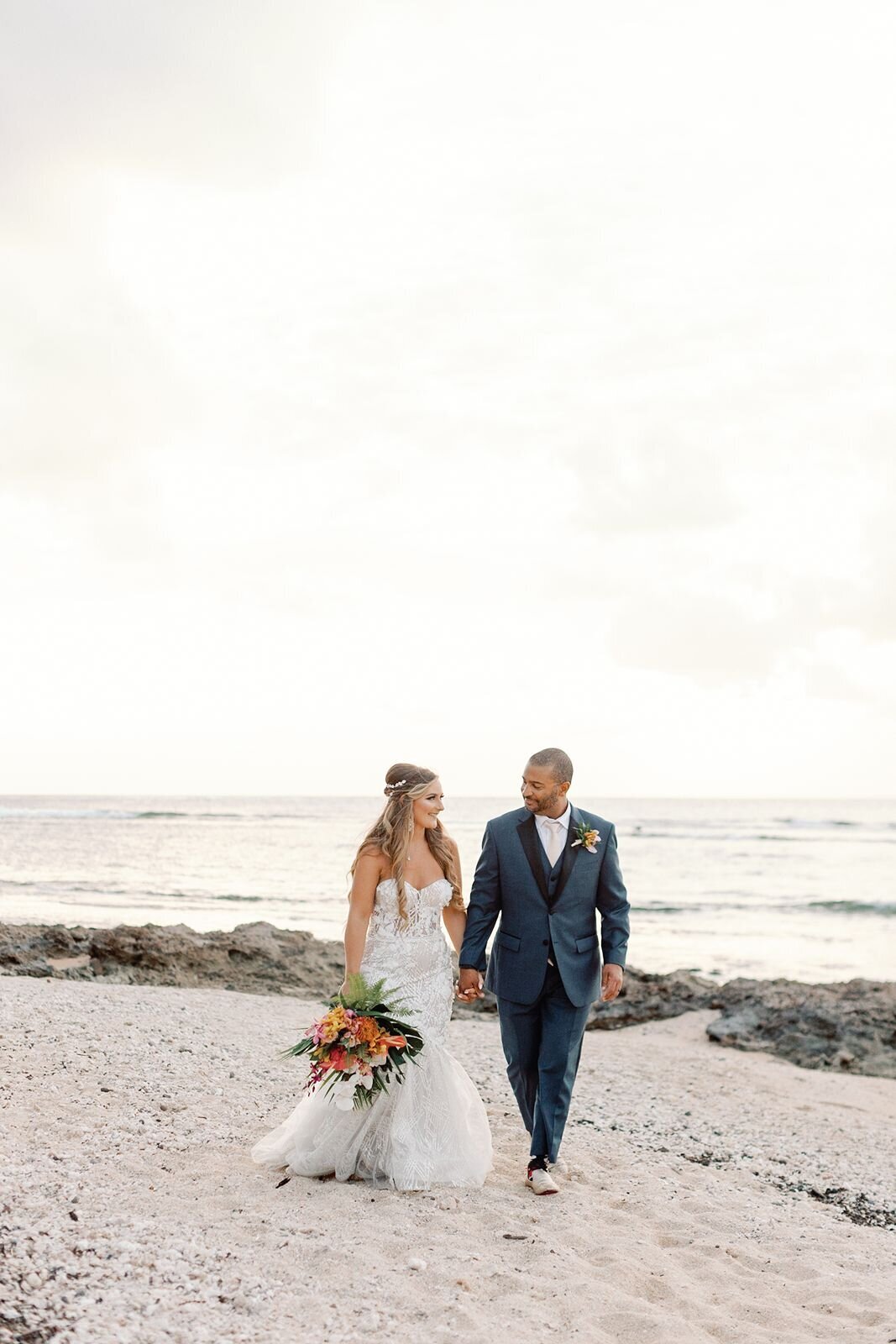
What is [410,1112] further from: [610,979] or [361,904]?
[610,979]

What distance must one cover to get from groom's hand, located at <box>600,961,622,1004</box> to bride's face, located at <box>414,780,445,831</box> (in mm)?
1105

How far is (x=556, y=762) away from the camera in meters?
5.23

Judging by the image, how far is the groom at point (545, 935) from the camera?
521 cm

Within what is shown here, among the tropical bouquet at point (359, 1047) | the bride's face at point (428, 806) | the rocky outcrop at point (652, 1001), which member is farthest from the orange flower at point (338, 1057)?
the rocky outcrop at point (652, 1001)

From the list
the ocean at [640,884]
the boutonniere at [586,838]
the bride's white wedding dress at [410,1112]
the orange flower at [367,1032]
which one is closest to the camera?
the orange flower at [367,1032]

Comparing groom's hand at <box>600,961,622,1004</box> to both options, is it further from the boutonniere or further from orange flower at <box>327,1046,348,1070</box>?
orange flower at <box>327,1046,348,1070</box>

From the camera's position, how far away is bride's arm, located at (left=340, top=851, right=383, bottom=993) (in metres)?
5.17

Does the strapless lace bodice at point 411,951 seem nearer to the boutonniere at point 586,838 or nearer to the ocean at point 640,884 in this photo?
the boutonniere at point 586,838

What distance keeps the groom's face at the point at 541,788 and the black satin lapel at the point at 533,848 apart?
13 centimetres

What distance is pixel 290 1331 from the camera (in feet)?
11.4

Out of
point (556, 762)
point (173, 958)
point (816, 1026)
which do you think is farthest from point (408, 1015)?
point (173, 958)

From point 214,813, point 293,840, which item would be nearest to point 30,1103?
point 293,840

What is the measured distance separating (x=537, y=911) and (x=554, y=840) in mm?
352

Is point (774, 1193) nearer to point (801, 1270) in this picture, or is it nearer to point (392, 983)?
point (801, 1270)
